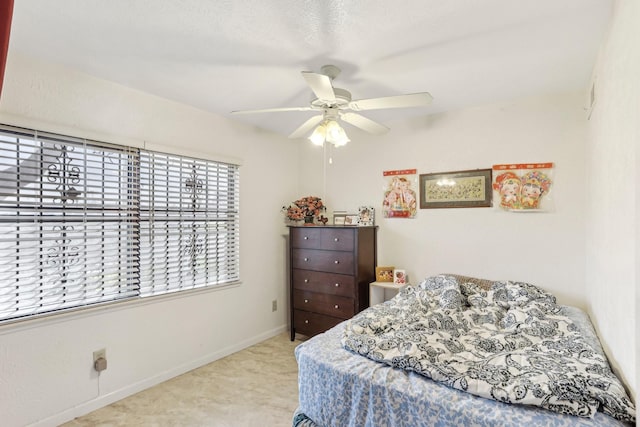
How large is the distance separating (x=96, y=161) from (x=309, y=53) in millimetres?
1681

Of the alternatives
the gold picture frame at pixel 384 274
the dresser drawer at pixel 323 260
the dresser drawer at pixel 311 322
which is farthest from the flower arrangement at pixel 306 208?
the dresser drawer at pixel 311 322

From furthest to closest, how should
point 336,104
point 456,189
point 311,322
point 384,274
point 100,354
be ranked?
point 311,322
point 384,274
point 456,189
point 100,354
point 336,104

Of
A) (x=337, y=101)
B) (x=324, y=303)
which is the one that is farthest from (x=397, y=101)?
(x=324, y=303)

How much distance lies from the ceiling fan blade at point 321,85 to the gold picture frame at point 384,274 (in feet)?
6.25

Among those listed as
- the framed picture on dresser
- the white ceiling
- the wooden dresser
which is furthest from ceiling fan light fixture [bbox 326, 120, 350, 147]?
the framed picture on dresser

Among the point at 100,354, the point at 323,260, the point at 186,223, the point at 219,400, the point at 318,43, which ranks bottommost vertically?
the point at 219,400

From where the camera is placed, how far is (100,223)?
2414 mm

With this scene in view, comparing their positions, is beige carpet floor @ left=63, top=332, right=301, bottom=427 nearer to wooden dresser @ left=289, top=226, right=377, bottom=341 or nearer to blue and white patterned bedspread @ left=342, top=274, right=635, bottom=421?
wooden dresser @ left=289, top=226, right=377, bottom=341

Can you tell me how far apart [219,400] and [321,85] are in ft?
7.53

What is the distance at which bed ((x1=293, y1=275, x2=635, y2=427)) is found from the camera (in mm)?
1291

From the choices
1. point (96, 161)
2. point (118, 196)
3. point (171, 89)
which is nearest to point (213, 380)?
point (118, 196)

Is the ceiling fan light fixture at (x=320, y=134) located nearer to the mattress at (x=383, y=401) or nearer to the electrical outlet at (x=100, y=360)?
the mattress at (x=383, y=401)

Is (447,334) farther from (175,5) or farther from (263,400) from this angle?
(175,5)

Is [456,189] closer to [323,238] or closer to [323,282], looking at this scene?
Result: [323,238]
